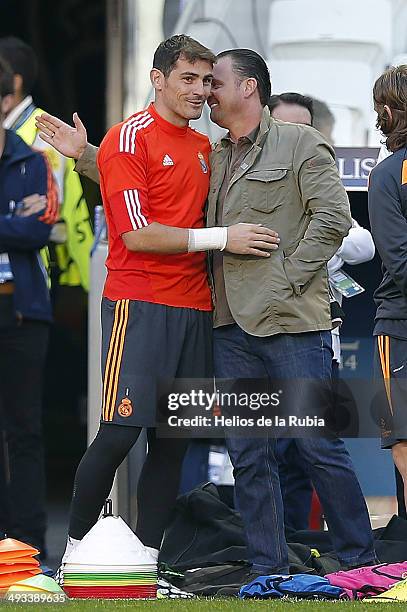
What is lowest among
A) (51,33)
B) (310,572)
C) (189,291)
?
(310,572)

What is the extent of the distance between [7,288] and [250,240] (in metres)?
1.47

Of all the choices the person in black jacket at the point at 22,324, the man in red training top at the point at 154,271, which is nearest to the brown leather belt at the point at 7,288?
the person in black jacket at the point at 22,324

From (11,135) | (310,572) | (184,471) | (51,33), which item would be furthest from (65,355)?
(310,572)

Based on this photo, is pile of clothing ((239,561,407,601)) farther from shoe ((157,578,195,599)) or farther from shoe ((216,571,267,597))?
shoe ((157,578,195,599))

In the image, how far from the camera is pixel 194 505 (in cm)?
557

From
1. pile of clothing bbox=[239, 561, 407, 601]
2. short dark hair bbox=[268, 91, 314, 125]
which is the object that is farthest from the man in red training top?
short dark hair bbox=[268, 91, 314, 125]

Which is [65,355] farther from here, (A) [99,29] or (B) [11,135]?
(B) [11,135]

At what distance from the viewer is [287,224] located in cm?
486

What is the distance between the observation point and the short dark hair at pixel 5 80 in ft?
20.1

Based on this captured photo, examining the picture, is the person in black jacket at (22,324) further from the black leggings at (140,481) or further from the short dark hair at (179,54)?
the short dark hair at (179,54)

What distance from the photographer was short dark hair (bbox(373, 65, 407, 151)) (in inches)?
188

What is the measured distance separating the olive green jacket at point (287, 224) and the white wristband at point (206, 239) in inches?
4.0

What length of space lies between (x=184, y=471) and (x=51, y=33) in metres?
4.23

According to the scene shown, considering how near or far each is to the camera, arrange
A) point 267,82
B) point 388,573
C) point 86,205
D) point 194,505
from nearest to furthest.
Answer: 1. point 388,573
2. point 267,82
3. point 194,505
4. point 86,205
